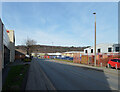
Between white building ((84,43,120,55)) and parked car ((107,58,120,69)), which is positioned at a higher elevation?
white building ((84,43,120,55))

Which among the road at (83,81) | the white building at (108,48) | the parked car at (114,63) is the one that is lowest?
the road at (83,81)

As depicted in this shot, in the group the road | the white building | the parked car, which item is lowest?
the road

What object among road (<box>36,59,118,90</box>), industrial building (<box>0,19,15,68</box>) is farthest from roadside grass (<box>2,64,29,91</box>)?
industrial building (<box>0,19,15,68</box>)

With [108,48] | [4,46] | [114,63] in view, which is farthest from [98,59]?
[108,48]

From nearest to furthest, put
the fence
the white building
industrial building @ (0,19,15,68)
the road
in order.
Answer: the road, industrial building @ (0,19,15,68), the fence, the white building

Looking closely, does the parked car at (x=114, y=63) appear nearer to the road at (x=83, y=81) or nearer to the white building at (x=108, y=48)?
the road at (x=83, y=81)

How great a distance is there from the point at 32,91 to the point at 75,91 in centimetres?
226

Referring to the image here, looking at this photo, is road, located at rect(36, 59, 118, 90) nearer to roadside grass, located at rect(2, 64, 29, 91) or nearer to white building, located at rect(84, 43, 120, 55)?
roadside grass, located at rect(2, 64, 29, 91)

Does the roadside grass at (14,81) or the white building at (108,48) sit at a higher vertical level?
the white building at (108,48)

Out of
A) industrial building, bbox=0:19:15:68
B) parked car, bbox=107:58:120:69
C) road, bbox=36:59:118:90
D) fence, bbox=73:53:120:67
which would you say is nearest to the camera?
road, bbox=36:59:118:90

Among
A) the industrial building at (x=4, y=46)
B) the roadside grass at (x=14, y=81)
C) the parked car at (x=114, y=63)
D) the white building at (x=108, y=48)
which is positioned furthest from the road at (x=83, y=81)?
the white building at (x=108, y=48)

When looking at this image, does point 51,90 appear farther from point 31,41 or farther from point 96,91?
point 31,41

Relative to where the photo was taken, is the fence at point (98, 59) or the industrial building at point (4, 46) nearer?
the industrial building at point (4, 46)

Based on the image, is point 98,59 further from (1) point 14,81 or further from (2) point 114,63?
(1) point 14,81
